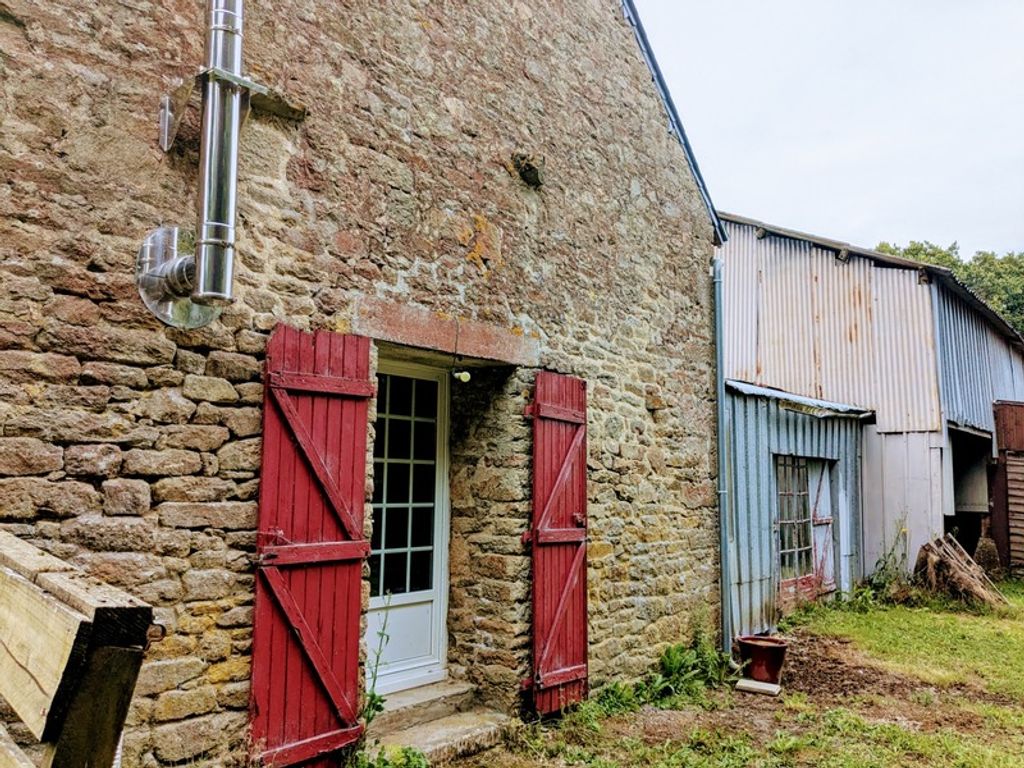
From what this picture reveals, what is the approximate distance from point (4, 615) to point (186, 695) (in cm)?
184

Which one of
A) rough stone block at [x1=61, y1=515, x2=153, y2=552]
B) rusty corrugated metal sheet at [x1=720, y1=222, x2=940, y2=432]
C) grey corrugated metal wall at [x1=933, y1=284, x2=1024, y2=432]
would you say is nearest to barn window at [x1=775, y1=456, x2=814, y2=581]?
rusty corrugated metal sheet at [x1=720, y1=222, x2=940, y2=432]

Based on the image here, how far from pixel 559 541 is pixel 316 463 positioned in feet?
6.71

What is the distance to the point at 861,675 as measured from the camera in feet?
22.0

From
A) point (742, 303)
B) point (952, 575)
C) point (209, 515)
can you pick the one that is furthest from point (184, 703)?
point (742, 303)

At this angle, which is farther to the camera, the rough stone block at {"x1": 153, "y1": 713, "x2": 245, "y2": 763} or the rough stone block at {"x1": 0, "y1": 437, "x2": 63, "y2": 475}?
the rough stone block at {"x1": 153, "y1": 713, "x2": 245, "y2": 763}

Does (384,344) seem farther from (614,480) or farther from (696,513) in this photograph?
(696,513)

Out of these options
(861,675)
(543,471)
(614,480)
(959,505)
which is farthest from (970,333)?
(543,471)

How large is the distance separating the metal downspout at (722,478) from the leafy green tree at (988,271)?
21.0m

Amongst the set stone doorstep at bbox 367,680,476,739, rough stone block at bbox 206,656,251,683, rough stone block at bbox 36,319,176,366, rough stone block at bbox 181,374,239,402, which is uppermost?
rough stone block at bbox 36,319,176,366

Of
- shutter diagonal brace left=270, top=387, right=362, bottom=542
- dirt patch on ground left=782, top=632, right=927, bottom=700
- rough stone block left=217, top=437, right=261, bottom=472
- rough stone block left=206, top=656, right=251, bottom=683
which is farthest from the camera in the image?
dirt patch on ground left=782, top=632, right=927, bottom=700

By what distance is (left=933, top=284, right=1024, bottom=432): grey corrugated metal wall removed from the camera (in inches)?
440

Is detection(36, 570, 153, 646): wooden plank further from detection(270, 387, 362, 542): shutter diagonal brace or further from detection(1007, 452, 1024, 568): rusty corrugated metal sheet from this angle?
detection(1007, 452, 1024, 568): rusty corrugated metal sheet

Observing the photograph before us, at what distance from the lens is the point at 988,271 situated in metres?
26.0

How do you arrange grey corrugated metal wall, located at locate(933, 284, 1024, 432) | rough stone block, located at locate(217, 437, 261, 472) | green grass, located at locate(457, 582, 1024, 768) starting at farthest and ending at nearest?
grey corrugated metal wall, located at locate(933, 284, 1024, 432)
green grass, located at locate(457, 582, 1024, 768)
rough stone block, located at locate(217, 437, 261, 472)
